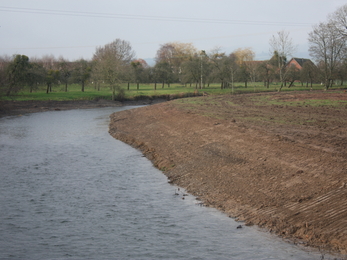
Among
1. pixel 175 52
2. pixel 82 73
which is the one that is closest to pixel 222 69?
pixel 82 73

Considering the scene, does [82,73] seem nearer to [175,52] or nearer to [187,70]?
[187,70]

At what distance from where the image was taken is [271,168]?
1222 cm

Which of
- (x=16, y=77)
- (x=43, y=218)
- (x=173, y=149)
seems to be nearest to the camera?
(x=43, y=218)

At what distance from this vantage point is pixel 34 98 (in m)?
55.8

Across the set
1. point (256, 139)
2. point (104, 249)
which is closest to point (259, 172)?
point (256, 139)

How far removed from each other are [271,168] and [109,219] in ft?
18.4

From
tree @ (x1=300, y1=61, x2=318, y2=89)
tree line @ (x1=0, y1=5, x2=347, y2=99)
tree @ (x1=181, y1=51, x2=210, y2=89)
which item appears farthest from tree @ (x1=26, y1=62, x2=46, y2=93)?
tree @ (x1=300, y1=61, x2=318, y2=89)

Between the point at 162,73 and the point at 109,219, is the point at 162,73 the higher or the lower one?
the higher one

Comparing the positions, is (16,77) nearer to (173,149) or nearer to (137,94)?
(137,94)

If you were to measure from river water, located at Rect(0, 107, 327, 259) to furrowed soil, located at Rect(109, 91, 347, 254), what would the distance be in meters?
0.65

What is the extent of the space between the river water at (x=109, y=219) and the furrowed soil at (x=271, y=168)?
65 centimetres

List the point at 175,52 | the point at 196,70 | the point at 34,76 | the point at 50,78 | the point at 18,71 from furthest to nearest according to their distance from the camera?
1. the point at 175,52
2. the point at 196,70
3. the point at 50,78
4. the point at 34,76
5. the point at 18,71

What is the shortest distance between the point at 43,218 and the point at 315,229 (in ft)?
23.8

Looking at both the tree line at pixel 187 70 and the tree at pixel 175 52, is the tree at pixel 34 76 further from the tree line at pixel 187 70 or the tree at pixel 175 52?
the tree at pixel 175 52
